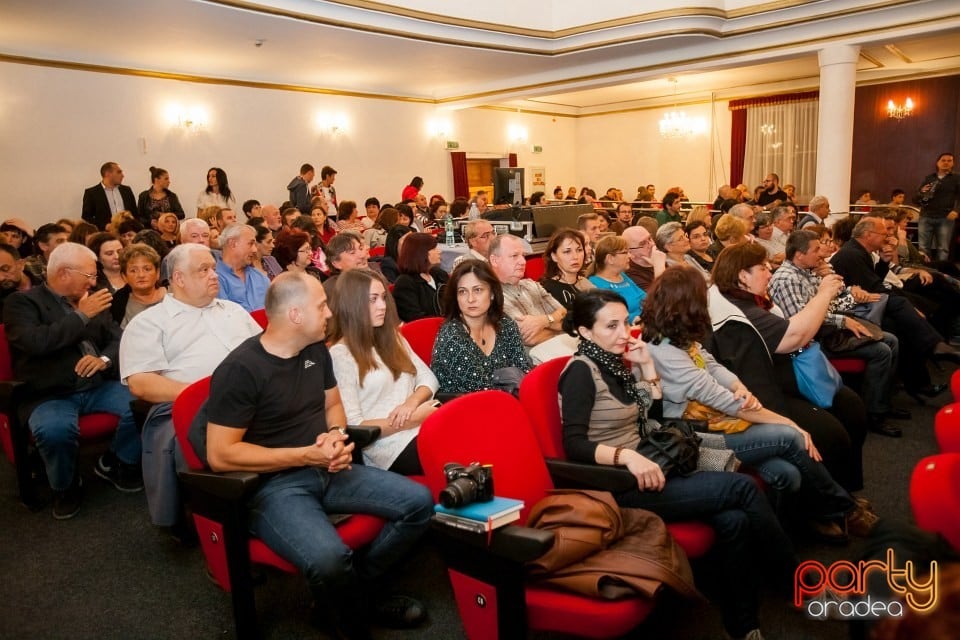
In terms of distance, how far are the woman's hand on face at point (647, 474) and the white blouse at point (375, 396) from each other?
31.7 inches

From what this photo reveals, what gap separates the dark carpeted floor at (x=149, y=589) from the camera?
227 centimetres

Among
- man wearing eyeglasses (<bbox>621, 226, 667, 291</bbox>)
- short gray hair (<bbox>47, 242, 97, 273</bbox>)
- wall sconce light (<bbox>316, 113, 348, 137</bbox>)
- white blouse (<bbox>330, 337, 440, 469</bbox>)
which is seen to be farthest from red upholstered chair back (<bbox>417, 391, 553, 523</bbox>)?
wall sconce light (<bbox>316, 113, 348, 137</bbox>)

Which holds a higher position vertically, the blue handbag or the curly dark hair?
the curly dark hair

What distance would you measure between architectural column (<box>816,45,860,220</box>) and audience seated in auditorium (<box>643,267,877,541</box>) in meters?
6.75

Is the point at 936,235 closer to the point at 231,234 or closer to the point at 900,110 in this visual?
the point at 900,110

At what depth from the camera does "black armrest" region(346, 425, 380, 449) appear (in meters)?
2.25

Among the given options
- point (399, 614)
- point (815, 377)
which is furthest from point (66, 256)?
point (815, 377)

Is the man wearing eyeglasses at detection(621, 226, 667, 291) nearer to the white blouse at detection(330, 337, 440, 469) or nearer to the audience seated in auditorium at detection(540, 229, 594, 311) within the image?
the audience seated in auditorium at detection(540, 229, 594, 311)

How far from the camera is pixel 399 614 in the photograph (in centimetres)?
227

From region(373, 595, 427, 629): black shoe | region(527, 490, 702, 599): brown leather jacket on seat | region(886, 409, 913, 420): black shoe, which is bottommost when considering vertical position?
region(886, 409, 913, 420): black shoe

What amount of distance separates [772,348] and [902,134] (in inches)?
485

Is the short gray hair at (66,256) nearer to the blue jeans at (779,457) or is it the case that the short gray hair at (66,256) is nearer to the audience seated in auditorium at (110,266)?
the audience seated in auditorium at (110,266)

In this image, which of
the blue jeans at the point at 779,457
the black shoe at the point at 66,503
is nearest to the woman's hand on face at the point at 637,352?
the blue jeans at the point at 779,457

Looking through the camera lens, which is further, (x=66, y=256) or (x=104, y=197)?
(x=104, y=197)
